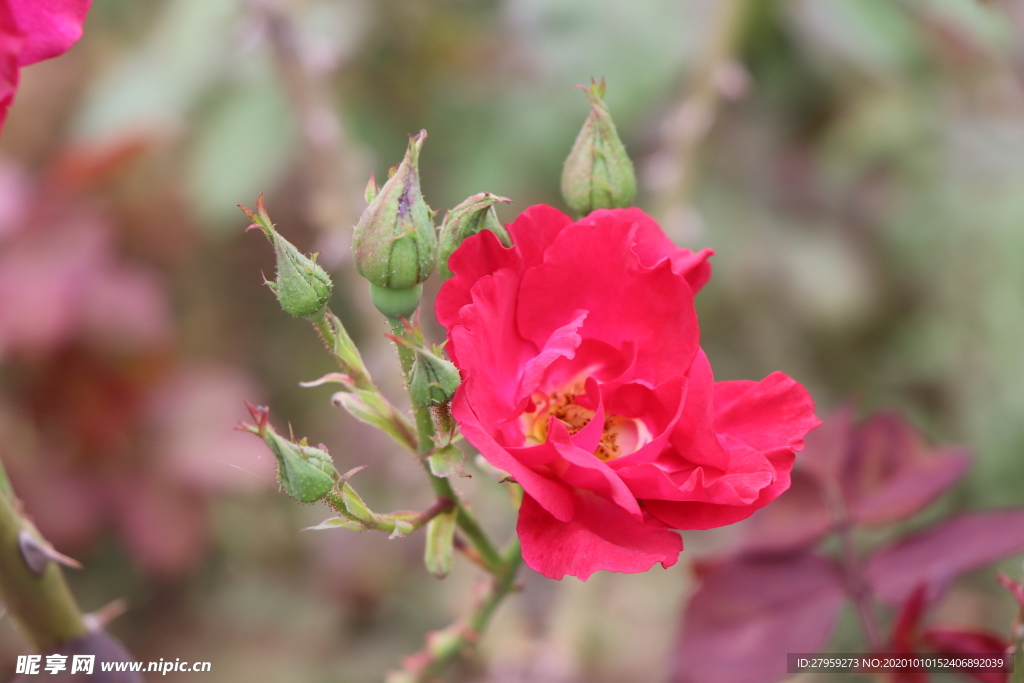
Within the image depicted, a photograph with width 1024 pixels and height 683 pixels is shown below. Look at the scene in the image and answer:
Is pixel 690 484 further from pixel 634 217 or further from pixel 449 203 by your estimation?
pixel 449 203

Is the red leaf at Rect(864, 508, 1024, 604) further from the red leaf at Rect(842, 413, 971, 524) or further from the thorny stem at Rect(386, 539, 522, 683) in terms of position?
the thorny stem at Rect(386, 539, 522, 683)

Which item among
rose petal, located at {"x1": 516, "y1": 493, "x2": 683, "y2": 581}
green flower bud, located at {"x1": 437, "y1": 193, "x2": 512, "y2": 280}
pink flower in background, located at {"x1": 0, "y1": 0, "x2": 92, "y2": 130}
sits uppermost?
pink flower in background, located at {"x1": 0, "y1": 0, "x2": 92, "y2": 130}

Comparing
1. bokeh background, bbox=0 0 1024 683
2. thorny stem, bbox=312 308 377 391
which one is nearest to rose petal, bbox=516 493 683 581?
thorny stem, bbox=312 308 377 391

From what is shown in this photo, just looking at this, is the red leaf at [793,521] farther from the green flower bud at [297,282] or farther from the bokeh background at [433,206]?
the green flower bud at [297,282]

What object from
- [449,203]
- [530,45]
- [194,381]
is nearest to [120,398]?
[194,381]

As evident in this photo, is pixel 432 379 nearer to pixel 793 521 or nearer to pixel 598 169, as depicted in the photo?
pixel 598 169
